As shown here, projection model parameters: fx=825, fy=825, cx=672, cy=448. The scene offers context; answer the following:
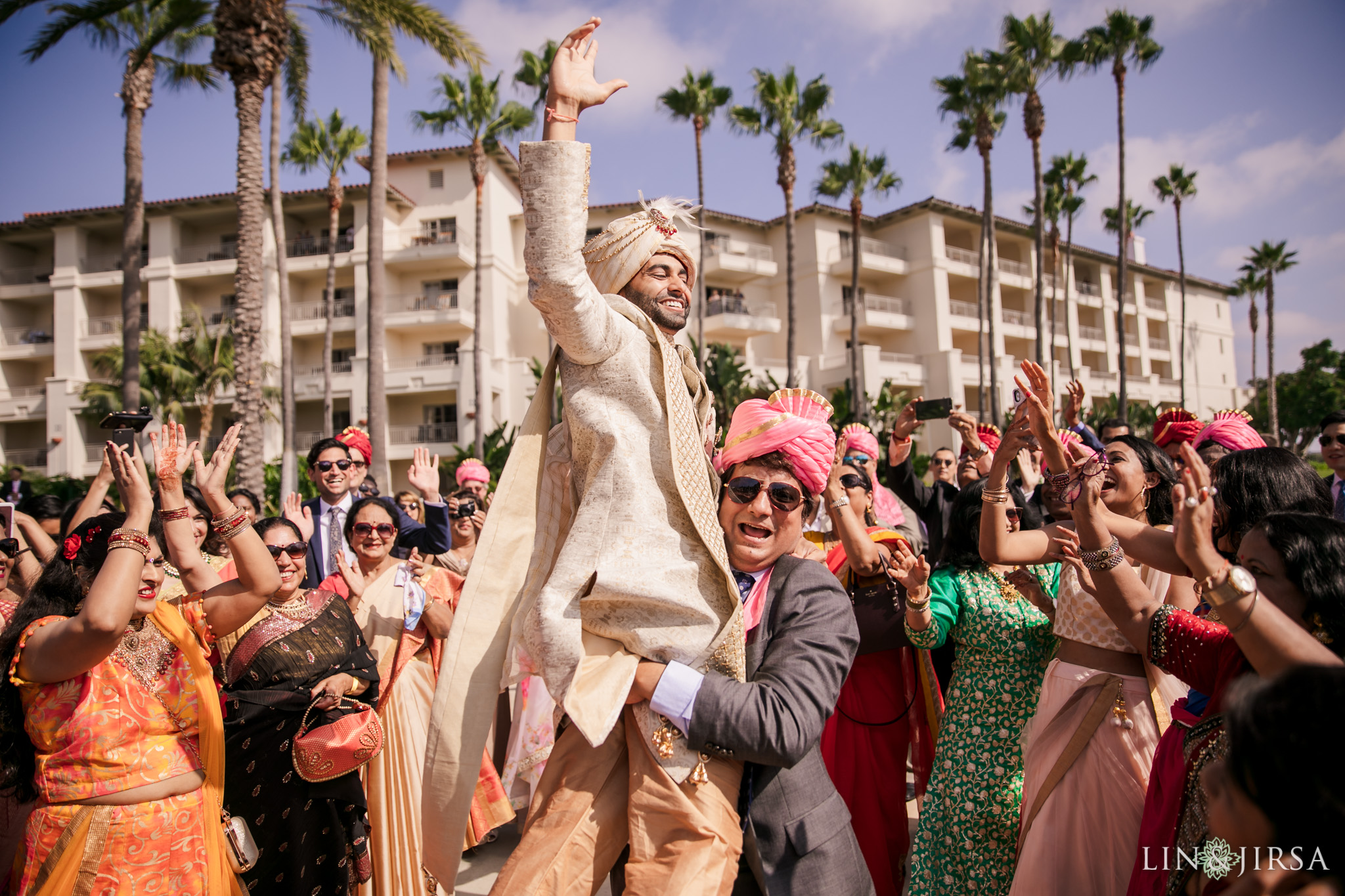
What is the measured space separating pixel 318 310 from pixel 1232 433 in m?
32.4

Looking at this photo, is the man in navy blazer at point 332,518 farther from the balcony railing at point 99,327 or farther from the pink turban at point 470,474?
the balcony railing at point 99,327

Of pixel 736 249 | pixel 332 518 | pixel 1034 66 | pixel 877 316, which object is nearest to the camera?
pixel 332 518

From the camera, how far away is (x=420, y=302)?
3131 cm

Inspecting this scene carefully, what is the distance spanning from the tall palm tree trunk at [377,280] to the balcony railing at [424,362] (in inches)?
593

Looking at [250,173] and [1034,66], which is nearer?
[250,173]

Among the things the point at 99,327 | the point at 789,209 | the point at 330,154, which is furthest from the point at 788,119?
the point at 99,327

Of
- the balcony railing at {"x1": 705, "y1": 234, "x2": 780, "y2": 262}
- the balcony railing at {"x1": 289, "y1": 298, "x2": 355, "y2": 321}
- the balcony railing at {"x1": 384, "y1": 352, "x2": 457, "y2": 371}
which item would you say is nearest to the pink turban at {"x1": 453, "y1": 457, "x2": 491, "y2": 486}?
the balcony railing at {"x1": 384, "y1": 352, "x2": 457, "y2": 371}

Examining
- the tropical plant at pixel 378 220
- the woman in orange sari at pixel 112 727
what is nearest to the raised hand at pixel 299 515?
the woman in orange sari at pixel 112 727

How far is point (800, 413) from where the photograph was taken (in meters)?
2.59

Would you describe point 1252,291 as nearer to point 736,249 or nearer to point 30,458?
point 736,249

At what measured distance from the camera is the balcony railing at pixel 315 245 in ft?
102

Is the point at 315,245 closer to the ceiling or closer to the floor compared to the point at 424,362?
closer to the ceiling

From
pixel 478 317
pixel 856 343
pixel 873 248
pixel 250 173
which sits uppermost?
pixel 873 248

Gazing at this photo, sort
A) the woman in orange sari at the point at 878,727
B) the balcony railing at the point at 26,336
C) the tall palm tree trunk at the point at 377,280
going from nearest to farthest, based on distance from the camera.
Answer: the woman in orange sari at the point at 878,727 → the tall palm tree trunk at the point at 377,280 → the balcony railing at the point at 26,336
